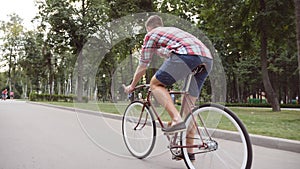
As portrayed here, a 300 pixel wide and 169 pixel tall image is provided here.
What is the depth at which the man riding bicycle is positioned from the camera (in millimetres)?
3268

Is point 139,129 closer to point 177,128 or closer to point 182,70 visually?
point 177,128

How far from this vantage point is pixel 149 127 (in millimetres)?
4125

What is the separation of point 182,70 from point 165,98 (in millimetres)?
345

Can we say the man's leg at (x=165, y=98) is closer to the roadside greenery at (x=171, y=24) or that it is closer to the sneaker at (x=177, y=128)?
the sneaker at (x=177, y=128)

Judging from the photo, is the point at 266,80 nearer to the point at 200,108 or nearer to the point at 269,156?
the point at 269,156

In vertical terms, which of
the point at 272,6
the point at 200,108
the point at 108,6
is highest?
the point at 108,6

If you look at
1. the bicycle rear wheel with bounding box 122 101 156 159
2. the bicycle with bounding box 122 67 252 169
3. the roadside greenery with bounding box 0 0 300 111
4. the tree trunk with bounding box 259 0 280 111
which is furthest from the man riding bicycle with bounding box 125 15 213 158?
the tree trunk with bounding box 259 0 280 111

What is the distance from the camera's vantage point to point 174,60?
10.8 feet

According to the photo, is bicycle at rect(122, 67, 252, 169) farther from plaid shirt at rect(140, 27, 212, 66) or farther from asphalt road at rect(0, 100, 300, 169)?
asphalt road at rect(0, 100, 300, 169)

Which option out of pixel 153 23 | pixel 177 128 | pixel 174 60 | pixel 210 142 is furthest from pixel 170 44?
pixel 210 142

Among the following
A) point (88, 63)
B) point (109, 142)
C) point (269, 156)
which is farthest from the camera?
point (88, 63)

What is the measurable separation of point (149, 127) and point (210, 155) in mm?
1041

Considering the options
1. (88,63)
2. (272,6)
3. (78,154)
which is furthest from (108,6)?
(78,154)

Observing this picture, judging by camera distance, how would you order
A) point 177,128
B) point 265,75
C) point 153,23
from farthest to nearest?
1. point 265,75
2. point 153,23
3. point 177,128
